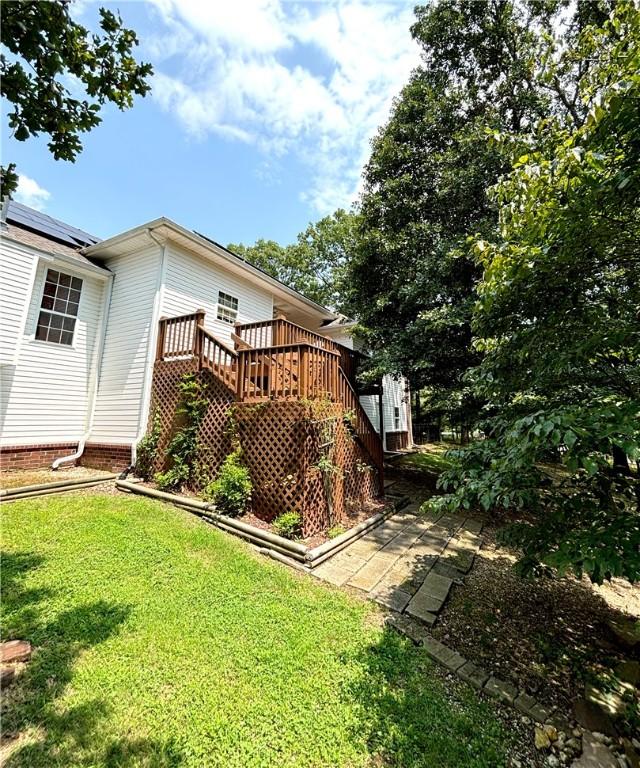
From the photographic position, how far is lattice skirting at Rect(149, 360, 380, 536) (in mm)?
5230

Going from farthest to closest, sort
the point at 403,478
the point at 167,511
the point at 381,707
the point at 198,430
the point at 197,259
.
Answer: the point at 403,478, the point at 197,259, the point at 198,430, the point at 167,511, the point at 381,707

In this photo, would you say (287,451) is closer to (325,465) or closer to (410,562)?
(325,465)

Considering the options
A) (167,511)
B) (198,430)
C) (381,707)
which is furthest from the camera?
(198,430)

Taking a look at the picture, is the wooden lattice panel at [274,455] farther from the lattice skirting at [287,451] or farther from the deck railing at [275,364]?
the deck railing at [275,364]

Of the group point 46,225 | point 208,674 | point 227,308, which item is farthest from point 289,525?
point 46,225

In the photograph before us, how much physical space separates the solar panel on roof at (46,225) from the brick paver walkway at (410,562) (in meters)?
10.7

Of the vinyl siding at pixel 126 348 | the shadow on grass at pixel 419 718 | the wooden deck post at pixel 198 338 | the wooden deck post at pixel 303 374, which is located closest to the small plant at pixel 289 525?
the wooden deck post at pixel 303 374

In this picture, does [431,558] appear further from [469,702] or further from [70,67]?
[70,67]

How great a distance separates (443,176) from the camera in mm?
8203

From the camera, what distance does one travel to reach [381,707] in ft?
7.74

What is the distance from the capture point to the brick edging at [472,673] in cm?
242

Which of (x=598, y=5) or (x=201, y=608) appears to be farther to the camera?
(x=598, y=5)

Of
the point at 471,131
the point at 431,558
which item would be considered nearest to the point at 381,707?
the point at 431,558

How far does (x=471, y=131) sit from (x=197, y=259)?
7.89m
